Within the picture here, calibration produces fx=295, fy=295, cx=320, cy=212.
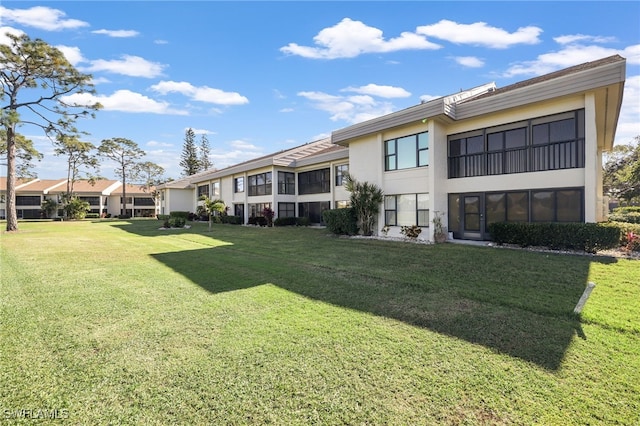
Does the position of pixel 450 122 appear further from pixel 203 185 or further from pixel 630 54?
pixel 203 185

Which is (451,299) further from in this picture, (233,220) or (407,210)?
(233,220)

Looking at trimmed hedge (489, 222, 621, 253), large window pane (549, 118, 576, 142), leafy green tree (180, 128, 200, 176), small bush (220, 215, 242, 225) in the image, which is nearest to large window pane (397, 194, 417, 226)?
trimmed hedge (489, 222, 621, 253)

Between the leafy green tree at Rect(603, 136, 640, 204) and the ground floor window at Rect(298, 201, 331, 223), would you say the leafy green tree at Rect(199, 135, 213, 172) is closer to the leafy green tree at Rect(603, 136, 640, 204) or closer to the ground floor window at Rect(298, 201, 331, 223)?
the ground floor window at Rect(298, 201, 331, 223)

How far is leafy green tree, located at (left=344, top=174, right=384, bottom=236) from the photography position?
15492 millimetres

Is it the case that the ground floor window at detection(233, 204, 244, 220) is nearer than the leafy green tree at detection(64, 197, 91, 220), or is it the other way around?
the ground floor window at detection(233, 204, 244, 220)

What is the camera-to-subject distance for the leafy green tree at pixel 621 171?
3095 centimetres

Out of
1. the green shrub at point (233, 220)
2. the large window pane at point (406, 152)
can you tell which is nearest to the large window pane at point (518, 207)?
the large window pane at point (406, 152)

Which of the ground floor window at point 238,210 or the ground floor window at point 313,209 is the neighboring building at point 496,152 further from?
the ground floor window at point 238,210

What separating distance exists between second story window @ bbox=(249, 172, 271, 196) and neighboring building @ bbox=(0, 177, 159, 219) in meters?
32.8

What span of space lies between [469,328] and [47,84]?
2858 centimetres

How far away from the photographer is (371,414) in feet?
8.61

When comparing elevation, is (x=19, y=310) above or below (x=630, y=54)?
below

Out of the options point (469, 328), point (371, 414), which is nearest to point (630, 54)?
point (469, 328)

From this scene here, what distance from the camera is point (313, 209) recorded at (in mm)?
24469
